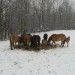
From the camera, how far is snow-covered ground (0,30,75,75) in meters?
8.41

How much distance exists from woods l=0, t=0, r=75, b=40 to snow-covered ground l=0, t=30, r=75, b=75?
13893mm

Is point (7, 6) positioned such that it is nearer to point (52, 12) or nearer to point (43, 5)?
point (43, 5)

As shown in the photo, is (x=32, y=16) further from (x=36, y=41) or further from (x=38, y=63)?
(x=38, y=63)

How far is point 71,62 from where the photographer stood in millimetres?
9828

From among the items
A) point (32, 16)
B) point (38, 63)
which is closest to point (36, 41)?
point (38, 63)

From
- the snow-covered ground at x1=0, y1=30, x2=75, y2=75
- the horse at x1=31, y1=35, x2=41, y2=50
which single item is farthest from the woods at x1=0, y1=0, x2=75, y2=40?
the snow-covered ground at x1=0, y1=30, x2=75, y2=75

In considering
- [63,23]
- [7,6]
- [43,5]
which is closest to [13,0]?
[7,6]

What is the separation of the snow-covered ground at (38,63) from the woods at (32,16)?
13893mm

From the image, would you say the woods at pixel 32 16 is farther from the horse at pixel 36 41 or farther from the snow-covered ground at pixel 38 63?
the snow-covered ground at pixel 38 63

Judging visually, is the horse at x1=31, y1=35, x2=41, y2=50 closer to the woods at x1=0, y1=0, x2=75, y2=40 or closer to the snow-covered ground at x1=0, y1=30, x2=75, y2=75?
the snow-covered ground at x1=0, y1=30, x2=75, y2=75

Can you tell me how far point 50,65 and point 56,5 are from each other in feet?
136

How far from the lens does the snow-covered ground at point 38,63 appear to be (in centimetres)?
841

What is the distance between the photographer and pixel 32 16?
38.2 metres

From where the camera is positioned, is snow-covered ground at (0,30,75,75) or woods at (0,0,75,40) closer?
snow-covered ground at (0,30,75,75)
